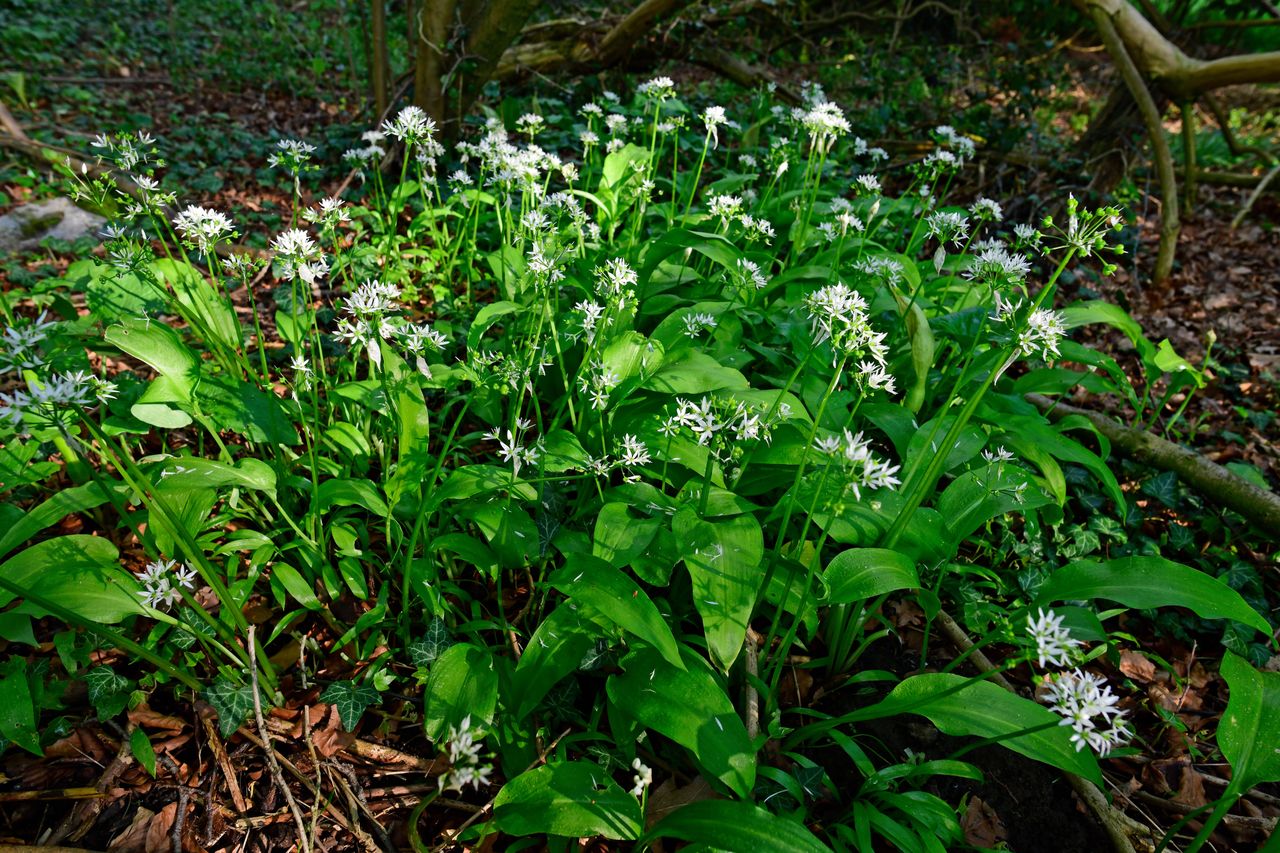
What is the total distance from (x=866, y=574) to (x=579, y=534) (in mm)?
799

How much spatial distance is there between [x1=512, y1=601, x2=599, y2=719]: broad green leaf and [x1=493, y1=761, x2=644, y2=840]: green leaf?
0.17 meters

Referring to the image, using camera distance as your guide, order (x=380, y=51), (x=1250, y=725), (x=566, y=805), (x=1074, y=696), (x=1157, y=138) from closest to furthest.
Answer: (x=1074, y=696), (x=566, y=805), (x=1250, y=725), (x=1157, y=138), (x=380, y=51)

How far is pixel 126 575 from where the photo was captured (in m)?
1.67

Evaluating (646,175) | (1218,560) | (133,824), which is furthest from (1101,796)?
(646,175)

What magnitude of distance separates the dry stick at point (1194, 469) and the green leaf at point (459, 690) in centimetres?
261


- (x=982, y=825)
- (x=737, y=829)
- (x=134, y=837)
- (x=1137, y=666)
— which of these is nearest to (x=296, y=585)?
(x=134, y=837)

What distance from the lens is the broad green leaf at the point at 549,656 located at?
1.63m

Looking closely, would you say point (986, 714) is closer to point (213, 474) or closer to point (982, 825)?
point (982, 825)

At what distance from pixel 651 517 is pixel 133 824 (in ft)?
4.67

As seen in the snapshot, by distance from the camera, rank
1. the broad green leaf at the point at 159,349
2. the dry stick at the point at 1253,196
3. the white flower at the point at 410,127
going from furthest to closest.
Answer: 1. the dry stick at the point at 1253,196
2. the white flower at the point at 410,127
3. the broad green leaf at the point at 159,349

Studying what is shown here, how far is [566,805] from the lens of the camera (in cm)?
147

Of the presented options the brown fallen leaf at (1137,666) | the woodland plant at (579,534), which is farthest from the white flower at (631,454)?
the brown fallen leaf at (1137,666)

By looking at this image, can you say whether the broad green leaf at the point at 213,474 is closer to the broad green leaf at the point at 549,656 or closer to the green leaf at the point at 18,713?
the green leaf at the point at 18,713

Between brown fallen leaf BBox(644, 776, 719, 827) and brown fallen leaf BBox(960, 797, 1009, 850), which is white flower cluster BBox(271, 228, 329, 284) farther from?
brown fallen leaf BBox(960, 797, 1009, 850)
